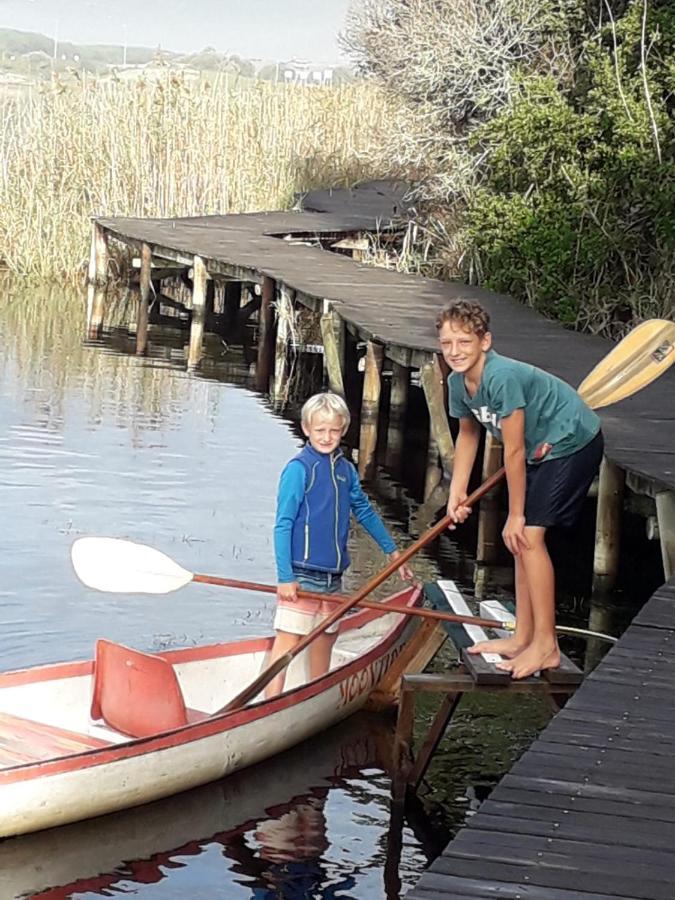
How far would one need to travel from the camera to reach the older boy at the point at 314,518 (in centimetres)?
733

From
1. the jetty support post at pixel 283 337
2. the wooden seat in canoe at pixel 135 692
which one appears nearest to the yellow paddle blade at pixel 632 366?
the wooden seat in canoe at pixel 135 692

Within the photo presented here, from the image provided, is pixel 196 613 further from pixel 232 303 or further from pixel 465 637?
pixel 232 303

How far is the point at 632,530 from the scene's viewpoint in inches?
502

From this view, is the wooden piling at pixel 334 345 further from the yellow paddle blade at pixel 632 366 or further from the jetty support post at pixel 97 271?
the jetty support post at pixel 97 271

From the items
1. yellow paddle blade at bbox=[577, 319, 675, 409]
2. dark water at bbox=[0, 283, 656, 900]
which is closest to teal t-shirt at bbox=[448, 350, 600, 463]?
dark water at bbox=[0, 283, 656, 900]

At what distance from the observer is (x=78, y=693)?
729cm

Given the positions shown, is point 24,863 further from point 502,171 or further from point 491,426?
point 502,171

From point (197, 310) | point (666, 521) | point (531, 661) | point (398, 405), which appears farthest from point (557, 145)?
point (531, 661)

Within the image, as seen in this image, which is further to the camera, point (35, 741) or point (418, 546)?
point (418, 546)

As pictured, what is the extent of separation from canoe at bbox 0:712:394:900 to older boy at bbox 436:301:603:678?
107 cm

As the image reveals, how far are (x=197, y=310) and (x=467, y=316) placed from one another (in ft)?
56.9

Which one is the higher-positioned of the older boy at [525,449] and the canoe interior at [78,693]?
the older boy at [525,449]

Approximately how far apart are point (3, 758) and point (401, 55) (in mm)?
16948

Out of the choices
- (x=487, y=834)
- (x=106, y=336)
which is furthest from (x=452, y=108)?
(x=487, y=834)
